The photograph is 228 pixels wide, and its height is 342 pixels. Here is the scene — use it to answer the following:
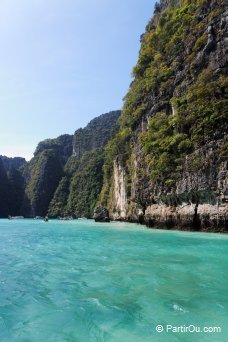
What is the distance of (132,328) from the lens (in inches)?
258

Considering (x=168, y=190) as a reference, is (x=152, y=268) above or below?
below

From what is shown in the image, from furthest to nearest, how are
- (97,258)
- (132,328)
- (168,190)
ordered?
(168,190), (97,258), (132,328)

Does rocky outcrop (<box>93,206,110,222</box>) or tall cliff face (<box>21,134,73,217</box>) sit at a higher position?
tall cliff face (<box>21,134,73,217</box>)

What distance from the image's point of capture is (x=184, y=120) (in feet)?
104

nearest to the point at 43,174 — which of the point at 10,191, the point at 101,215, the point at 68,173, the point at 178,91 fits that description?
the point at 68,173

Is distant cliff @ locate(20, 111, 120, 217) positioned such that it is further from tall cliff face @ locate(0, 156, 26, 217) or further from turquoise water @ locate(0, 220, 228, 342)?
turquoise water @ locate(0, 220, 228, 342)

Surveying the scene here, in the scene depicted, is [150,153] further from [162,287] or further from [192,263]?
[162,287]

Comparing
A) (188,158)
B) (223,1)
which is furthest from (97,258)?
(223,1)

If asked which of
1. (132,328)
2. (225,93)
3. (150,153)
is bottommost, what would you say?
(132,328)

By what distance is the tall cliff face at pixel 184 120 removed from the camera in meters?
27.6

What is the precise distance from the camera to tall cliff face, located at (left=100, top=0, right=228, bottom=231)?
27641mm

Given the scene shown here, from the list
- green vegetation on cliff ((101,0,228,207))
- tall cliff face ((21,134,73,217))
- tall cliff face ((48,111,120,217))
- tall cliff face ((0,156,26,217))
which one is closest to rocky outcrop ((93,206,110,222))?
green vegetation on cliff ((101,0,228,207))

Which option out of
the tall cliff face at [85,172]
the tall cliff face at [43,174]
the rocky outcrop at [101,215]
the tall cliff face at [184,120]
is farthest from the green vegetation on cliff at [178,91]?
the tall cliff face at [43,174]

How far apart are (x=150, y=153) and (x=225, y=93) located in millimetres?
11931
